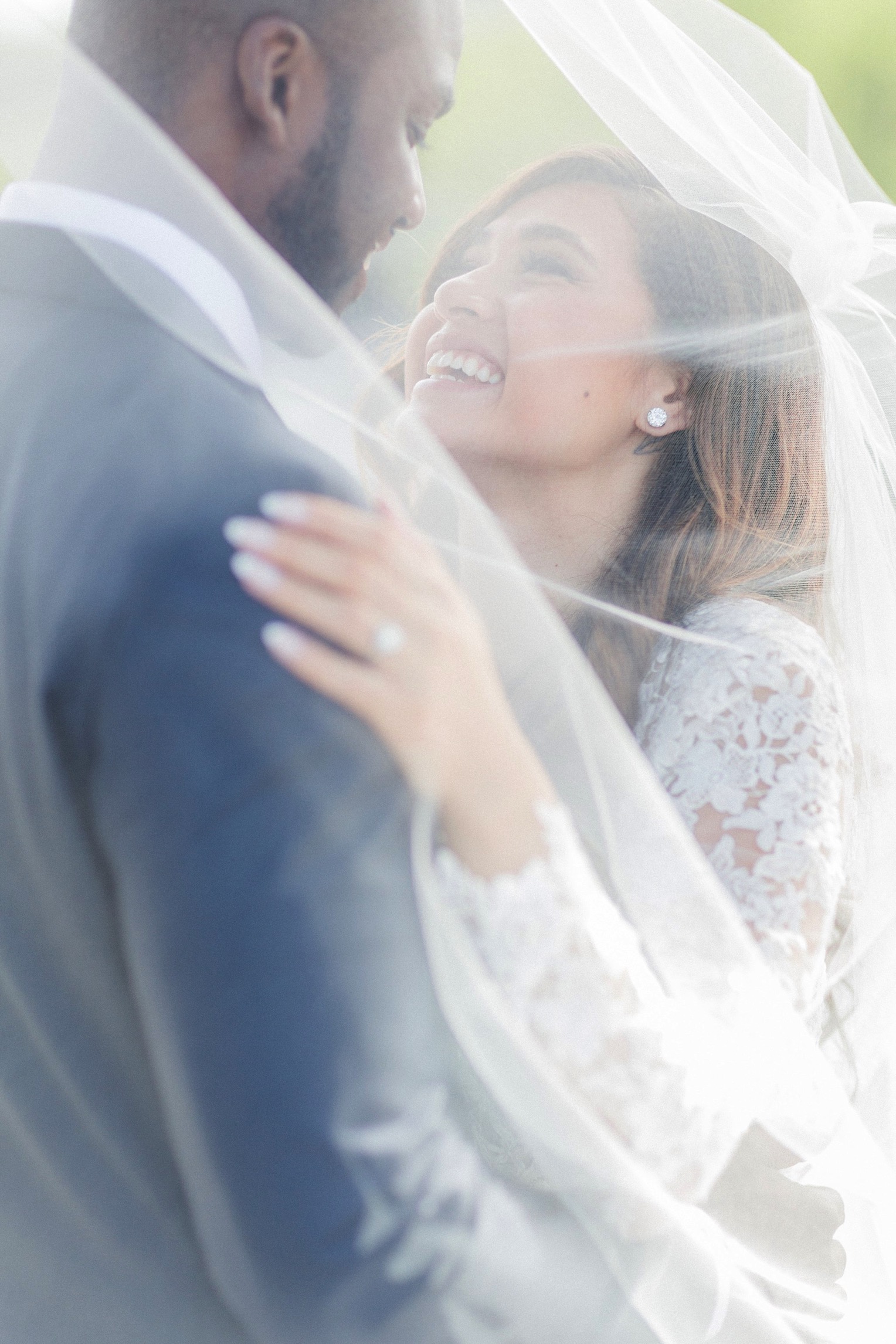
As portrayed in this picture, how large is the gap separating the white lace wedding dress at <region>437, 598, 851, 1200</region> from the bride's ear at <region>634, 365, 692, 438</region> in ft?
0.88

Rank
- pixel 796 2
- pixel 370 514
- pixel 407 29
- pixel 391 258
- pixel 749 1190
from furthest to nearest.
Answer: pixel 796 2 → pixel 391 258 → pixel 749 1190 → pixel 407 29 → pixel 370 514

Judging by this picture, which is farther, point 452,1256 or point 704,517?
point 704,517

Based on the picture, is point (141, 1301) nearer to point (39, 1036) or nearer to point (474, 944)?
point (39, 1036)

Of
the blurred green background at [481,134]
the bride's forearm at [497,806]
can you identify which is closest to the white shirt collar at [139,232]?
the bride's forearm at [497,806]

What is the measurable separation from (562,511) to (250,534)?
1.04 metres

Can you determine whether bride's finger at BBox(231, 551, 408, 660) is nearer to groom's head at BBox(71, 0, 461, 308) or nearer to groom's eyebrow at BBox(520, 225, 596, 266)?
groom's head at BBox(71, 0, 461, 308)

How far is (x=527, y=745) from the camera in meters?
0.80

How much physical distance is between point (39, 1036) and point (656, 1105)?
0.47m

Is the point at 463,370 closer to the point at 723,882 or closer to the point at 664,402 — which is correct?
the point at 664,402

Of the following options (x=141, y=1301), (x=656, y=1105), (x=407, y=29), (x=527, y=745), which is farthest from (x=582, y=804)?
(x=407, y=29)

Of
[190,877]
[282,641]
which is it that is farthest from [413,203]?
[190,877]

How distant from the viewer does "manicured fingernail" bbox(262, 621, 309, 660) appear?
63cm

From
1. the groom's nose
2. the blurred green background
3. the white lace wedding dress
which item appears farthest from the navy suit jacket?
the blurred green background

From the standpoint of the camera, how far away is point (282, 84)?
787mm
